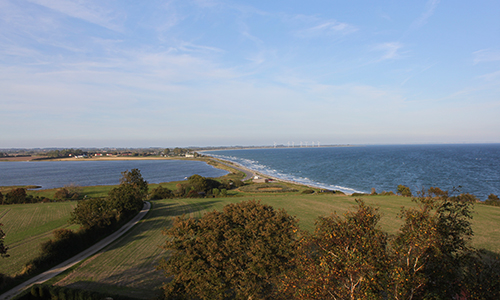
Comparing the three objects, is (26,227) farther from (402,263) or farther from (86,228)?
(402,263)

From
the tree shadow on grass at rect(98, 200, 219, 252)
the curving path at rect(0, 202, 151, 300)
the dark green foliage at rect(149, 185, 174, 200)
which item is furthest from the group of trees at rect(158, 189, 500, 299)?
the dark green foliage at rect(149, 185, 174, 200)

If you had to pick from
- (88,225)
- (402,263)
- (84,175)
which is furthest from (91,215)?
(84,175)

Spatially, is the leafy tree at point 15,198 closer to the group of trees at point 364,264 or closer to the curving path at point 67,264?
the curving path at point 67,264

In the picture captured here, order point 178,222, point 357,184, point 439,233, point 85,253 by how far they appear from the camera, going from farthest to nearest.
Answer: point 357,184, point 85,253, point 178,222, point 439,233

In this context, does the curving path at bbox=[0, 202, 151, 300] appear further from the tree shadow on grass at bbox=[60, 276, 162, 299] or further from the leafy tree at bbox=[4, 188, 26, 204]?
the leafy tree at bbox=[4, 188, 26, 204]

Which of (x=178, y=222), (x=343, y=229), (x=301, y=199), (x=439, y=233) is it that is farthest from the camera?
(x=301, y=199)

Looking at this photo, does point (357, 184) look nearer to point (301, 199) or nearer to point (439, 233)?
point (301, 199)

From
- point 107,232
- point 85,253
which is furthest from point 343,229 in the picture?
point 107,232
